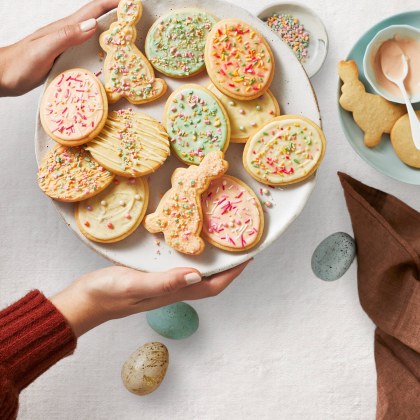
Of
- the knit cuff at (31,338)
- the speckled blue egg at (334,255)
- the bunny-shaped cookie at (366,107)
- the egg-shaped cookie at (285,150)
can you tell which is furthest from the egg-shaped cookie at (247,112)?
the knit cuff at (31,338)

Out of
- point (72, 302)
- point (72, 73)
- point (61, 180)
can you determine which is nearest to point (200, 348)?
point (72, 302)

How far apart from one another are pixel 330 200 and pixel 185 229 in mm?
318

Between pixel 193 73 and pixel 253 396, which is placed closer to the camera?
pixel 193 73

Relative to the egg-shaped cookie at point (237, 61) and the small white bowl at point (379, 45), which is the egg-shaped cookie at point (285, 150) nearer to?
the egg-shaped cookie at point (237, 61)

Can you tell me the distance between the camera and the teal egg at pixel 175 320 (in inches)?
37.7

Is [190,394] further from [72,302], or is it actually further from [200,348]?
[72,302]

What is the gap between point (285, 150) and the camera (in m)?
0.82

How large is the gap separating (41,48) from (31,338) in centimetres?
43

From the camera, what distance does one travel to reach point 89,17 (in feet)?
2.85

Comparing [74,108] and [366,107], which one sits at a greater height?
[74,108]

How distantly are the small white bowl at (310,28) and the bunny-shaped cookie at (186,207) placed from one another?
0.95ft

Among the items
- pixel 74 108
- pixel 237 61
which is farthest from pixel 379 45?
pixel 74 108

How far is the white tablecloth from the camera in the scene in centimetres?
98

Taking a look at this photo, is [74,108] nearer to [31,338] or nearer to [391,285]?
[31,338]
